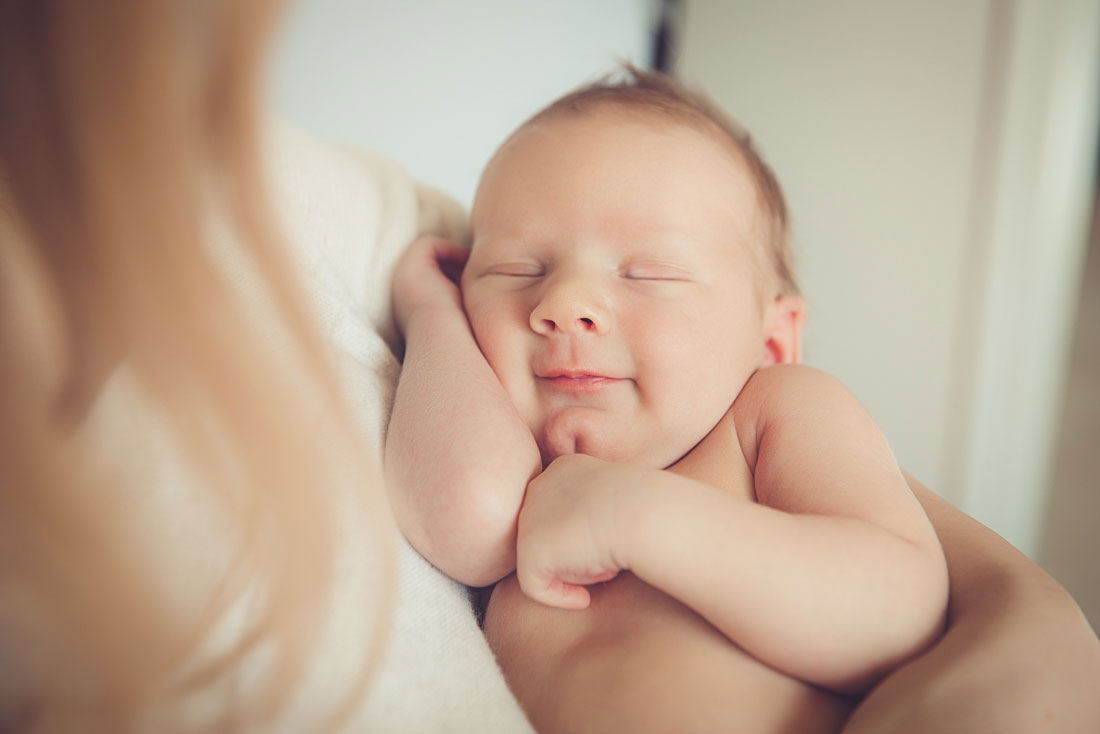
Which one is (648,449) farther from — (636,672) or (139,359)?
(139,359)

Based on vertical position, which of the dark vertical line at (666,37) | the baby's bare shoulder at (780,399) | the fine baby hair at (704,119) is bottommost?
the baby's bare shoulder at (780,399)

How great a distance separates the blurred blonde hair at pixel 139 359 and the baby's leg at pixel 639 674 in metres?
0.20

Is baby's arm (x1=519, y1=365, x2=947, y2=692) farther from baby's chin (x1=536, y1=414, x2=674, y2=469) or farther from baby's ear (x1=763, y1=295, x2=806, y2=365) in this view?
baby's ear (x1=763, y1=295, x2=806, y2=365)

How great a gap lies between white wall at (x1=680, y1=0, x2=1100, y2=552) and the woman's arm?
4.01 feet

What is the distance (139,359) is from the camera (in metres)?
0.34

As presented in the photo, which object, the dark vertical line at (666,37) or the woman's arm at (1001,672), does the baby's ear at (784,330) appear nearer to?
the woman's arm at (1001,672)

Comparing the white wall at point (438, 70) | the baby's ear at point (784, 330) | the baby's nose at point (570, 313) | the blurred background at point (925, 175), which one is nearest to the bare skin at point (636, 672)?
the baby's nose at point (570, 313)

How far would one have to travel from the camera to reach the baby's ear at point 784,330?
0.88 m

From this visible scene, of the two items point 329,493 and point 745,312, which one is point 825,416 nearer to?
point 745,312

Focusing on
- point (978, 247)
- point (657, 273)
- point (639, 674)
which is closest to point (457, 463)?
point (639, 674)

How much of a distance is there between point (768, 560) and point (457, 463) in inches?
9.9

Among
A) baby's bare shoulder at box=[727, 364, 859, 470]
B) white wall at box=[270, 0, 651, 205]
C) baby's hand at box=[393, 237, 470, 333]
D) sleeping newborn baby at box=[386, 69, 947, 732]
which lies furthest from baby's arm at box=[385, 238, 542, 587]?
white wall at box=[270, 0, 651, 205]

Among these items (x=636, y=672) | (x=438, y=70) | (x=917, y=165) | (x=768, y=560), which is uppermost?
(x=438, y=70)

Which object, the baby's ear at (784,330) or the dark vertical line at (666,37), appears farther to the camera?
the dark vertical line at (666,37)
